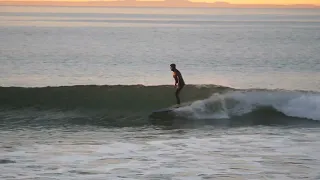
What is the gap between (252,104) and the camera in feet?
70.9

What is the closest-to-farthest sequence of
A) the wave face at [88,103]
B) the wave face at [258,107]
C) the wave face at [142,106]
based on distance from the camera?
the wave face at [142,106] < the wave face at [88,103] < the wave face at [258,107]

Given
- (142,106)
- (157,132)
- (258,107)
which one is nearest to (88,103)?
(142,106)

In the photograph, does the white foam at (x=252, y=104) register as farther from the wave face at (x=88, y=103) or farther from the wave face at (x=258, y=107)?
the wave face at (x=88, y=103)

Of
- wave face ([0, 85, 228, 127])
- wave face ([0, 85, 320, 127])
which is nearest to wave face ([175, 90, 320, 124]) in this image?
wave face ([0, 85, 320, 127])

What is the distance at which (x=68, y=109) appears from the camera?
22.1m

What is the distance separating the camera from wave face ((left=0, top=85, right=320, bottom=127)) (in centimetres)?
1986

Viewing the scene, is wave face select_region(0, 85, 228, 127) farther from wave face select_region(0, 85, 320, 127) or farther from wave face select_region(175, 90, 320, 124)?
wave face select_region(175, 90, 320, 124)

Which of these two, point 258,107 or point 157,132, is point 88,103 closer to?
point 258,107

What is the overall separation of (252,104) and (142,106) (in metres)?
3.65

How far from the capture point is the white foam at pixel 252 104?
66.5 feet

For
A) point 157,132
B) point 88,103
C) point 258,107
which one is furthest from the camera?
point 88,103

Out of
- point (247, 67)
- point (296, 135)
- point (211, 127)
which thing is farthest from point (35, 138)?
point (247, 67)

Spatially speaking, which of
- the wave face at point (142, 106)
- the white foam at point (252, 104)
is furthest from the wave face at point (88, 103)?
the white foam at point (252, 104)

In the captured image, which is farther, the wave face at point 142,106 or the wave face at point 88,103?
the wave face at point 88,103
